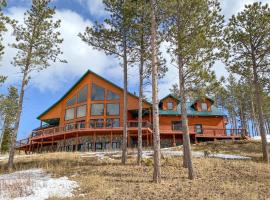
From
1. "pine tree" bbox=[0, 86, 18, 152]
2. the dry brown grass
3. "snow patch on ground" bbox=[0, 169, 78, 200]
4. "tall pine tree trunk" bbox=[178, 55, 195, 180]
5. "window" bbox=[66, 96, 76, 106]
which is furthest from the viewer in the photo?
"pine tree" bbox=[0, 86, 18, 152]

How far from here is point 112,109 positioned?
34531mm

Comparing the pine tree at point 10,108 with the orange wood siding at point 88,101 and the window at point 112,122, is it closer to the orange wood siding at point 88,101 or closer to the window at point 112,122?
the orange wood siding at point 88,101

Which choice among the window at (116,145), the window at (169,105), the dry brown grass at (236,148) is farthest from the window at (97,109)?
the dry brown grass at (236,148)

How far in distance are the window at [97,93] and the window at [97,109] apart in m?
0.84

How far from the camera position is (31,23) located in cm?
2305

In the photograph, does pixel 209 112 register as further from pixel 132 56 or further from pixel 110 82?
pixel 132 56

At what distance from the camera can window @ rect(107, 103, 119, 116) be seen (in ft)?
113

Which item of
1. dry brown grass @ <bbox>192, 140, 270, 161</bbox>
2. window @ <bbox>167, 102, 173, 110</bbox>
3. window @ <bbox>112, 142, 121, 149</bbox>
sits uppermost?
window @ <bbox>167, 102, 173, 110</bbox>

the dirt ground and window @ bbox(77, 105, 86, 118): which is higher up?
window @ bbox(77, 105, 86, 118)

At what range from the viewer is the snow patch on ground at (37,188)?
1165 cm

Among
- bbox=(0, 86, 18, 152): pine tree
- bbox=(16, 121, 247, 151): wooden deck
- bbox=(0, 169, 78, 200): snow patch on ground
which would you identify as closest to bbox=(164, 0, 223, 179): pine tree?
bbox=(0, 169, 78, 200): snow patch on ground

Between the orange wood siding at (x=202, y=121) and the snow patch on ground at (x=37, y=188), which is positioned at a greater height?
the orange wood siding at (x=202, y=121)

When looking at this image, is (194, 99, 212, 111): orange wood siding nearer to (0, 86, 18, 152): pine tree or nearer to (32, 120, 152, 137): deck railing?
(32, 120, 152, 137): deck railing

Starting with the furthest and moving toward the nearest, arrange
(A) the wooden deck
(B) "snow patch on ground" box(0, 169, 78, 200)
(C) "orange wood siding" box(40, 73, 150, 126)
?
1. (C) "orange wood siding" box(40, 73, 150, 126)
2. (A) the wooden deck
3. (B) "snow patch on ground" box(0, 169, 78, 200)
